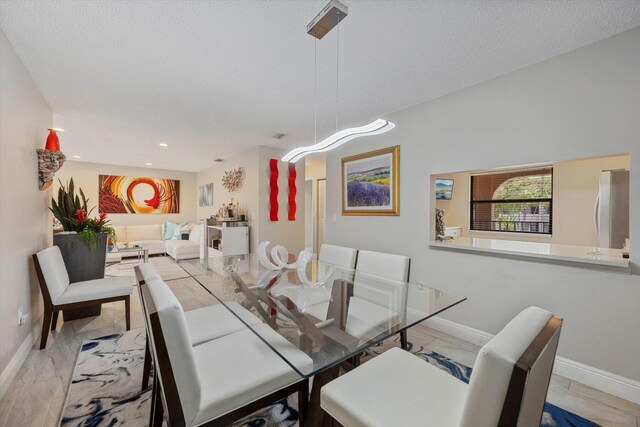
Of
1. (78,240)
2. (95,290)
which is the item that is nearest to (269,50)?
(95,290)

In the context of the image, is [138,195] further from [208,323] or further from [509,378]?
[509,378]

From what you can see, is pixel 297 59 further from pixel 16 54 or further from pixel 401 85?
pixel 16 54

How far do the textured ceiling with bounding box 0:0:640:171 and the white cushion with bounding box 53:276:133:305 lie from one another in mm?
1865

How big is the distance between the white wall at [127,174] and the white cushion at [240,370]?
6.48 meters

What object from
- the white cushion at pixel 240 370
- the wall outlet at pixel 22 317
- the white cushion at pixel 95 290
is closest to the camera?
the white cushion at pixel 240 370

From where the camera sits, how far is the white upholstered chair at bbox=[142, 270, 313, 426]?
93 cm

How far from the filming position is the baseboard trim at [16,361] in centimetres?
170

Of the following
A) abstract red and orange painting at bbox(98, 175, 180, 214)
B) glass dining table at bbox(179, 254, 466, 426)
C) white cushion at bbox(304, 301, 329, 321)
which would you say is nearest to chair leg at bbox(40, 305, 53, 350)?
glass dining table at bbox(179, 254, 466, 426)

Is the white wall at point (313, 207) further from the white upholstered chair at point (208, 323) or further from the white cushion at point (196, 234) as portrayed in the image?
the white upholstered chair at point (208, 323)

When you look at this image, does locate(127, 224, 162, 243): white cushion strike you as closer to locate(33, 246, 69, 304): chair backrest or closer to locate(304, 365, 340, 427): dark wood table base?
locate(33, 246, 69, 304): chair backrest

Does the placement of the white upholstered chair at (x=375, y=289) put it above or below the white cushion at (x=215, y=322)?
above

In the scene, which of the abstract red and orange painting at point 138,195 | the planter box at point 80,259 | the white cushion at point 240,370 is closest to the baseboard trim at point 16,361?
the planter box at point 80,259

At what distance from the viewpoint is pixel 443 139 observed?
2.62m

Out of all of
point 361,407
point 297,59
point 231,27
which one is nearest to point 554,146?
point 297,59
